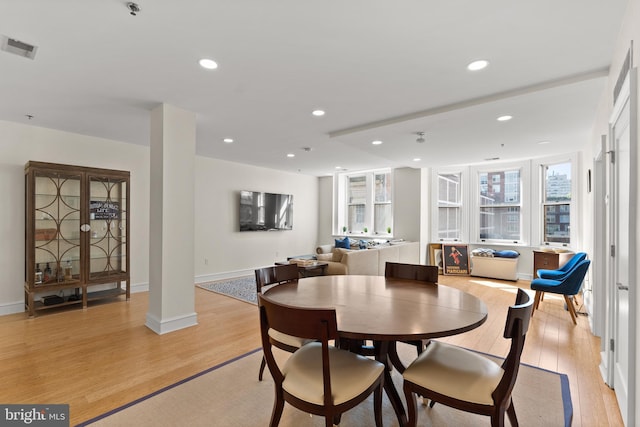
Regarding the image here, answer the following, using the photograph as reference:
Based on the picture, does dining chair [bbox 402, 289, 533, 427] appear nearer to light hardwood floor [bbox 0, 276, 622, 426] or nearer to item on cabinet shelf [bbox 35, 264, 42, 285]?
light hardwood floor [bbox 0, 276, 622, 426]

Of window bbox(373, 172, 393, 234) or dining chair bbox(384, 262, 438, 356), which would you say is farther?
window bbox(373, 172, 393, 234)

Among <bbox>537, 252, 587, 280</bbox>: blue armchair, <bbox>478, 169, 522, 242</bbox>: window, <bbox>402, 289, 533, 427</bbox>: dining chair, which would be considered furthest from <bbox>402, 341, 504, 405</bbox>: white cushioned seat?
<bbox>478, 169, 522, 242</bbox>: window

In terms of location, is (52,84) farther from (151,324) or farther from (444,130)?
(444,130)

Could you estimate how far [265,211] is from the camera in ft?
23.4

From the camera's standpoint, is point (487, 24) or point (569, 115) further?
point (569, 115)

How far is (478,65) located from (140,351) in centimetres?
381

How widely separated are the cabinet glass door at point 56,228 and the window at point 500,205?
7.34 metres

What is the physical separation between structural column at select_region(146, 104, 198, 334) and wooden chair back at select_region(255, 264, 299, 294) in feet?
4.70

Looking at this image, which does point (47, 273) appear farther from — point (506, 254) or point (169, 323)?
point (506, 254)

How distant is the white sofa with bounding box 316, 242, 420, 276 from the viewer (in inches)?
192

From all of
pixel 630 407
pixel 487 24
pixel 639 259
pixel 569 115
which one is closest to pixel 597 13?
pixel 487 24

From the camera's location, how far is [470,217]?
6922mm

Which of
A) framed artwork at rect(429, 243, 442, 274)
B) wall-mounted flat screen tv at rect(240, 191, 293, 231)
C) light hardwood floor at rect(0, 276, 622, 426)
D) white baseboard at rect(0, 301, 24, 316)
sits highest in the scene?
wall-mounted flat screen tv at rect(240, 191, 293, 231)

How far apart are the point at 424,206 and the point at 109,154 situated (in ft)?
20.3
